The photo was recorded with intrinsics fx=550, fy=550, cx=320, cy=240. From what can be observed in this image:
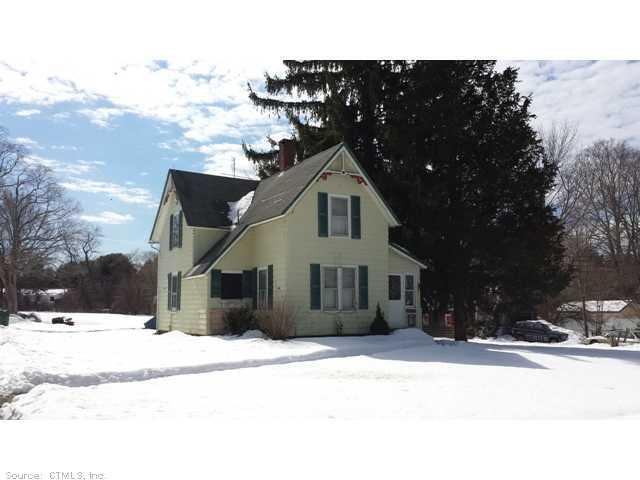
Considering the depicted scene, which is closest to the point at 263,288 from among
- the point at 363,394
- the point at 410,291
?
the point at 410,291

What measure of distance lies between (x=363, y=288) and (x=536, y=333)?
55.6ft

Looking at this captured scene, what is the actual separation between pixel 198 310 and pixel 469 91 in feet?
45.8

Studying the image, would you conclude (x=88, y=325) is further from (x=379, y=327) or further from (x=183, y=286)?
(x=379, y=327)

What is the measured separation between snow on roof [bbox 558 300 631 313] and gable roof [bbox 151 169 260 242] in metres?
24.6

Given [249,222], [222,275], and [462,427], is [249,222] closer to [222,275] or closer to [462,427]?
[222,275]

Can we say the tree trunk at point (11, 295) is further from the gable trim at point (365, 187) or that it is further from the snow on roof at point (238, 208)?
the gable trim at point (365, 187)

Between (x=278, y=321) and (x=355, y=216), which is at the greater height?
(x=355, y=216)

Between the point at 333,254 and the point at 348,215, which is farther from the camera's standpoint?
the point at 348,215

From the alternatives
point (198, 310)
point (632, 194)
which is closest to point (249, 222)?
point (198, 310)

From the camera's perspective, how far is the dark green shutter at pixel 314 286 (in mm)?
18188

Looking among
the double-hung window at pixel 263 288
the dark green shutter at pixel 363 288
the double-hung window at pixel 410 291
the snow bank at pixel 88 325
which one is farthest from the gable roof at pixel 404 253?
the snow bank at pixel 88 325

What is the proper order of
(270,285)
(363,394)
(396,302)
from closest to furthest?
(363,394) → (270,285) → (396,302)

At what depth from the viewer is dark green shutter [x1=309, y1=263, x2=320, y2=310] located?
1819 cm

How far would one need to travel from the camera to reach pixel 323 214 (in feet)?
61.5
